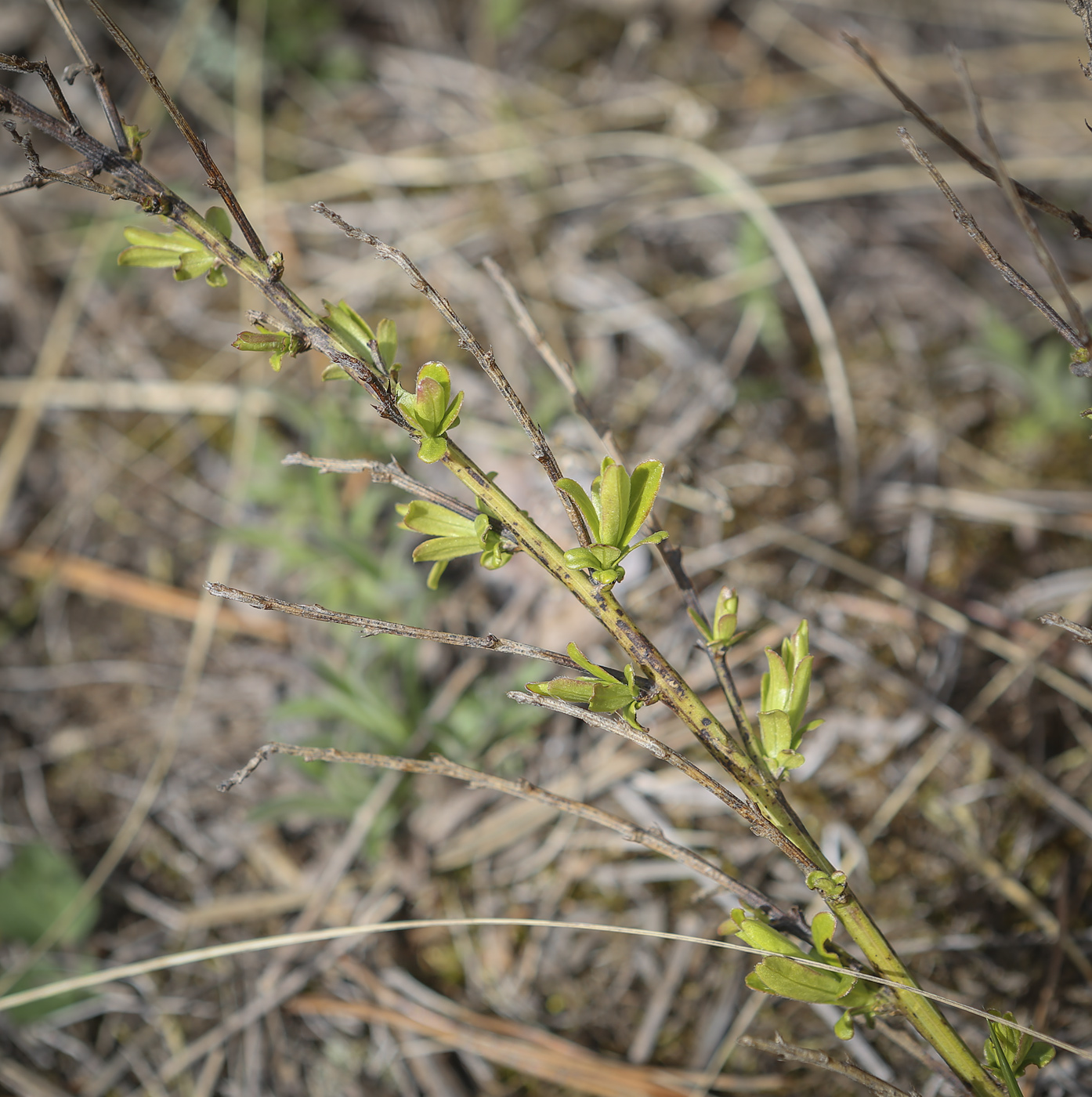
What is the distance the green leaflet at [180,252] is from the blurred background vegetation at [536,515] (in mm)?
606

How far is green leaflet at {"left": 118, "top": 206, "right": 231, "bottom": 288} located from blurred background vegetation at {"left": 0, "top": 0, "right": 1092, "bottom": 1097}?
0.61m

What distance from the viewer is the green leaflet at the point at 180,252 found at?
3.05ft

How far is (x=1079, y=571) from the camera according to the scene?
1.83m

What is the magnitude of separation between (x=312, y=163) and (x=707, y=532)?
2.08 meters

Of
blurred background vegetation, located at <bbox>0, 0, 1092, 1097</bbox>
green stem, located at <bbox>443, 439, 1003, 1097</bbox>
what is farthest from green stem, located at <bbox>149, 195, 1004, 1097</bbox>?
blurred background vegetation, located at <bbox>0, 0, 1092, 1097</bbox>

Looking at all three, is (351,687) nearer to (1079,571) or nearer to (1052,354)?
(1079,571)

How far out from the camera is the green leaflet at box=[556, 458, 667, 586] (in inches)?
34.4

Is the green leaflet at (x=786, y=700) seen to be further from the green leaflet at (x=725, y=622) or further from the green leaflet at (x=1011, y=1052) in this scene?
the green leaflet at (x=1011, y=1052)

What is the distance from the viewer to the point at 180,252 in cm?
95

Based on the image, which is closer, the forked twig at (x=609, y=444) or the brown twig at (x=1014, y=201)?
the brown twig at (x=1014, y=201)

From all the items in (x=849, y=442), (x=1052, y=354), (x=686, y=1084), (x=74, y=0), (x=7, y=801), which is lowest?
(x=7, y=801)

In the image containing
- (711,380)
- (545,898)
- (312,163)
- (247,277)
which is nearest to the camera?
(247,277)

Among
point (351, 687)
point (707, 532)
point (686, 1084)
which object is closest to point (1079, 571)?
point (707, 532)

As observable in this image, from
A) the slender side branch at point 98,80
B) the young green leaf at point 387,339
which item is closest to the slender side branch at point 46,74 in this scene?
the slender side branch at point 98,80
